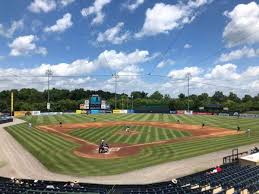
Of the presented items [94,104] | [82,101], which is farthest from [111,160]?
[82,101]

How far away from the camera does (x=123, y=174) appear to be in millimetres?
25922

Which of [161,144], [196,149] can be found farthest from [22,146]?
[196,149]

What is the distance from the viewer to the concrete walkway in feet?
80.5

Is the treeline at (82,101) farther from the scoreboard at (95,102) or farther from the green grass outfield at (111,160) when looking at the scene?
the green grass outfield at (111,160)

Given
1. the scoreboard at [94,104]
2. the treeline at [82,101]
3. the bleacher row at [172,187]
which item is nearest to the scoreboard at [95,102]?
the scoreboard at [94,104]

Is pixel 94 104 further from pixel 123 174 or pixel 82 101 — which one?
pixel 123 174

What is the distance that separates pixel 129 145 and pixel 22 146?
45.5ft

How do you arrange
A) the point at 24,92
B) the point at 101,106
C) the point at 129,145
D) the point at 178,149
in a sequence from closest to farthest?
the point at 178,149
the point at 129,145
the point at 101,106
the point at 24,92

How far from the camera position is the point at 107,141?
140ft

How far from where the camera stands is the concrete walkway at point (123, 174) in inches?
966

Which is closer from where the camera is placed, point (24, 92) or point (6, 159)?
point (6, 159)

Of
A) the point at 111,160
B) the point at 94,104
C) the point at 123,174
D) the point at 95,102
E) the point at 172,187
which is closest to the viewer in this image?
the point at 172,187

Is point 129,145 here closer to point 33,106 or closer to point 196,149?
point 196,149

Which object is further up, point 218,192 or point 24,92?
point 24,92
